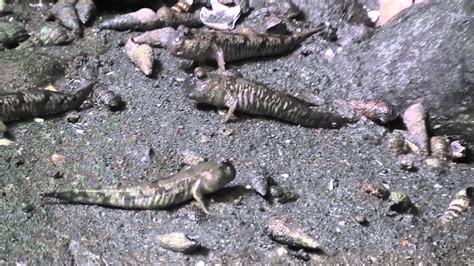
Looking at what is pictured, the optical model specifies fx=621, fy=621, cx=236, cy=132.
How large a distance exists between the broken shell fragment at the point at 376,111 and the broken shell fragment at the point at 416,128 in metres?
0.09

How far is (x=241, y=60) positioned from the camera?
12.8 ft

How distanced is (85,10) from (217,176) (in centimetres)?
176

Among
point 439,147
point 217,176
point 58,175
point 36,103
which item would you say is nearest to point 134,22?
point 36,103

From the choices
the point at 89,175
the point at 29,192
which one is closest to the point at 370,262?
the point at 89,175

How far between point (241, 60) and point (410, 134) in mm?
1138

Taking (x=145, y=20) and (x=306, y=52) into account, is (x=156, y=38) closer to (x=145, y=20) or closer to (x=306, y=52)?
(x=145, y=20)

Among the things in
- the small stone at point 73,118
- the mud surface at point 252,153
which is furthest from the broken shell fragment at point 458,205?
the small stone at point 73,118

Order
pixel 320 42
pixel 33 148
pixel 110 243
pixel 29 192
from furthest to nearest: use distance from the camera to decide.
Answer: pixel 320 42 → pixel 33 148 → pixel 29 192 → pixel 110 243

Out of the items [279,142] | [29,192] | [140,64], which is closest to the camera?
[29,192]

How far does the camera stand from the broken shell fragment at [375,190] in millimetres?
3000

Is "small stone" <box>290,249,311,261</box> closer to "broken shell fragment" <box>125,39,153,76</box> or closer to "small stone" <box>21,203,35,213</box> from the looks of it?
"small stone" <box>21,203,35,213</box>

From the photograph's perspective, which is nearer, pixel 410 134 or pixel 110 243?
pixel 110 243

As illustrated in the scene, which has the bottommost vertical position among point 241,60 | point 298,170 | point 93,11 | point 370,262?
point 370,262

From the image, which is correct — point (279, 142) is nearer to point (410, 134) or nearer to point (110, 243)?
point (410, 134)
